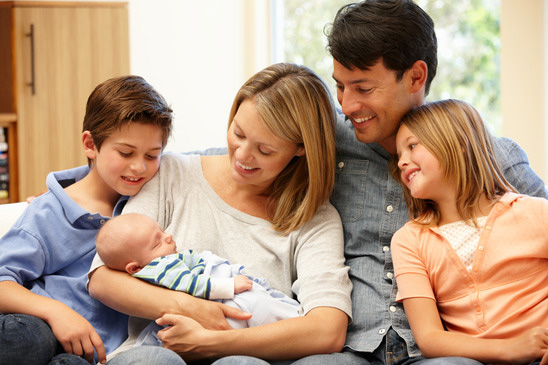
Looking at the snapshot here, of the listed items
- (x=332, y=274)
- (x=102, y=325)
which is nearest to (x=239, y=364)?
(x=332, y=274)

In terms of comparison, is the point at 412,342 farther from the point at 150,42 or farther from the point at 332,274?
the point at 150,42

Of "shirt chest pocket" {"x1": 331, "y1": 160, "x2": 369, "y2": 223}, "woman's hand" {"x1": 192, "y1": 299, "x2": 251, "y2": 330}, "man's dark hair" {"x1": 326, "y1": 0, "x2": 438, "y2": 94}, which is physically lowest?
"woman's hand" {"x1": 192, "y1": 299, "x2": 251, "y2": 330}

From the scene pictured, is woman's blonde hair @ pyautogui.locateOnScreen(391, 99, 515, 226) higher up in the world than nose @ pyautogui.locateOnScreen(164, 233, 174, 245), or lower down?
higher up

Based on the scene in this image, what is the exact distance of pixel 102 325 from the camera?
1693 millimetres

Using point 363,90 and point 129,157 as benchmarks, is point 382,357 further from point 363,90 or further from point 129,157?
point 129,157

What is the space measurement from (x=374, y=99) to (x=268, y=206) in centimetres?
43

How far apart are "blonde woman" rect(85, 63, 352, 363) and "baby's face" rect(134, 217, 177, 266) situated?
72 millimetres

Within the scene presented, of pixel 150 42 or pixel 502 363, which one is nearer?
pixel 502 363

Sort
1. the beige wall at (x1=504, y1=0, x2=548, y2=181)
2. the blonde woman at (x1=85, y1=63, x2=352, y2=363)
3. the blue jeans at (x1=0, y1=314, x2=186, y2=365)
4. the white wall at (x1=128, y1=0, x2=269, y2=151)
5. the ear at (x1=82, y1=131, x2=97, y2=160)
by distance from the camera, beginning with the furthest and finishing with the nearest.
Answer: the white wall at (x1=128, y1=0, x2=269, y2=151) → the beige wall at (x1=504, y1=0, x2=548, y2=181) → the ear at (x1=82, y1=131, x2=97, y2=160) → the blonde woman at (x1=85, y1=63, x2=352, y2=363) → the blue jeans at (x1=0, y1=314, x2=186, y2=365)

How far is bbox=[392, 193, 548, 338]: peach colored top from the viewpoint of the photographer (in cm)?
150

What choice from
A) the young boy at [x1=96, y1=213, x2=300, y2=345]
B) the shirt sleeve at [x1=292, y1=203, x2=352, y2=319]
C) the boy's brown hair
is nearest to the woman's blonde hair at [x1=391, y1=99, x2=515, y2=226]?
the shirt sleeve at [x1=292, y1=203, x2=352, y2=319]

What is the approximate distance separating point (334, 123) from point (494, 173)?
458 mm

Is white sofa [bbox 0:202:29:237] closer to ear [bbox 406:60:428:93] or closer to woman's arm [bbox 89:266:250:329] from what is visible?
woman's arm [bbox 89:266:250:329]

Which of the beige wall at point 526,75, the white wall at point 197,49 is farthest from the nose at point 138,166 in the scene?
the white wall at point 197,49
